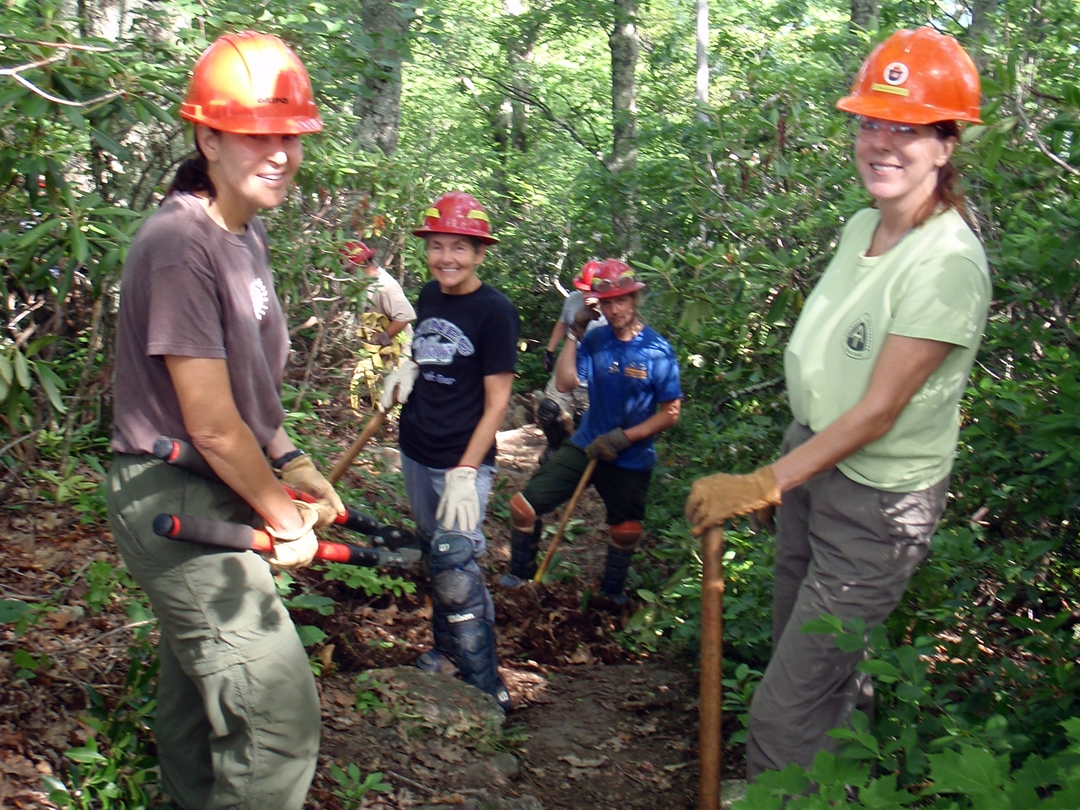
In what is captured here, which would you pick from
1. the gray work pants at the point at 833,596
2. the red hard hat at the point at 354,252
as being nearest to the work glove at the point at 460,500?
the gray work pants at the point at 833,596

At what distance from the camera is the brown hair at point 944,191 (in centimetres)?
265

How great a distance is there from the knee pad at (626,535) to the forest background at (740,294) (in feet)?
0.91

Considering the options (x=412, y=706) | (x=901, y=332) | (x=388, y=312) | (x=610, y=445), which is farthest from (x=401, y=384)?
(x=388, y=312)

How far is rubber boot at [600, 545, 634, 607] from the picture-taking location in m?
5.89

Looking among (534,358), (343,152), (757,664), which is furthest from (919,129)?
(534,358)

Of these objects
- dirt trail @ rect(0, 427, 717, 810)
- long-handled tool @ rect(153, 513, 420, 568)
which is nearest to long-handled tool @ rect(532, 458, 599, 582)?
dirt trail @ rect(0, 427, 717, 810)

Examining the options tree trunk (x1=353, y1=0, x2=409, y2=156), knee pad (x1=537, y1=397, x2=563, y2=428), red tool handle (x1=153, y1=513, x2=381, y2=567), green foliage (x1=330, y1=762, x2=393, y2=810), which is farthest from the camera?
tree trunk (x1=353, y1=0, x2=409, y2=156)

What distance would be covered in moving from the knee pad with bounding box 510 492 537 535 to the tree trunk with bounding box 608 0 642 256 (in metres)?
3.96

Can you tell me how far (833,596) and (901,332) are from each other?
766 mm

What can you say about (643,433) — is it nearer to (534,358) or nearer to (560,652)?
(560,652)

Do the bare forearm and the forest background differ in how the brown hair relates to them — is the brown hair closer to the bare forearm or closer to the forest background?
the forest background

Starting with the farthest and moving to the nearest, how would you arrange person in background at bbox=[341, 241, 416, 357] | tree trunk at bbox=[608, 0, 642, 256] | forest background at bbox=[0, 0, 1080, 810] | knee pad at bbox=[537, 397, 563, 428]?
tree trunk at bbox=[608, 0, 642, 256] → knee pad at bbox=[537, 397, 563, 428] → person in background at bbox=[341, 241, 416, 357] → forest background at bbox=[0, 0, 1080, 810]

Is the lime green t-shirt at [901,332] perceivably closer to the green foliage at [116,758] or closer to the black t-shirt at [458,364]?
the black t-shirt at [458,364]

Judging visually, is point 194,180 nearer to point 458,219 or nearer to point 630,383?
point 458,219
